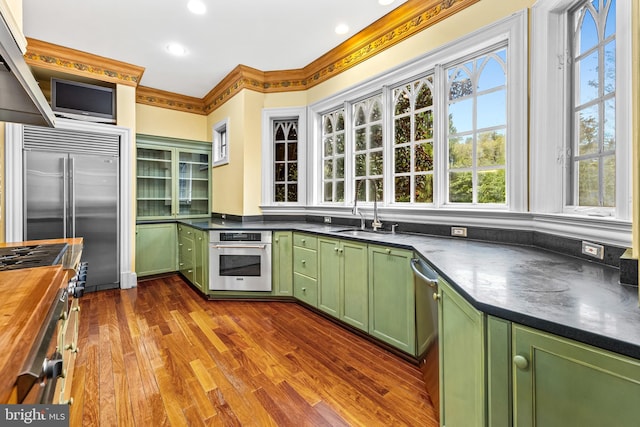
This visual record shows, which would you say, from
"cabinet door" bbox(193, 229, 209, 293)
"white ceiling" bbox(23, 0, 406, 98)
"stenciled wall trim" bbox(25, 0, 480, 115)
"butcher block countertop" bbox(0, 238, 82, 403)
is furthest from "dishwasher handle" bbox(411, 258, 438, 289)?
"cabinet door" bbox(193, 229, 209, 293)

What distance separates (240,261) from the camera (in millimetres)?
3475

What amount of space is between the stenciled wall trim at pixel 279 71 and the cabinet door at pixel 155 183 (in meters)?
0.83

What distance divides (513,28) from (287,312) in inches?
122

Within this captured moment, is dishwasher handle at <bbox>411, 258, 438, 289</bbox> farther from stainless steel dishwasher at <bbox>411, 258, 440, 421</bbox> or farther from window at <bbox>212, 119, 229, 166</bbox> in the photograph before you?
window at <bbox>212, 119, 229, 166</bbox>

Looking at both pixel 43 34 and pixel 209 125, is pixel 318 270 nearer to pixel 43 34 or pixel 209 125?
pixel 209 125

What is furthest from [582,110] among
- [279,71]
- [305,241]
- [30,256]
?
[279,71]

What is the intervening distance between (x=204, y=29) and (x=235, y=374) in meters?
3.23

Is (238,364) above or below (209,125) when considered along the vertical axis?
below

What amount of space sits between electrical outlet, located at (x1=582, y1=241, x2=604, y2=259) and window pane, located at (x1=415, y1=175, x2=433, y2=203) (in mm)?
1257

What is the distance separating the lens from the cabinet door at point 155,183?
4.63m

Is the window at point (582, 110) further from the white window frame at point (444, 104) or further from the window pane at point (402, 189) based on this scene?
the window pane at point (402, 189)

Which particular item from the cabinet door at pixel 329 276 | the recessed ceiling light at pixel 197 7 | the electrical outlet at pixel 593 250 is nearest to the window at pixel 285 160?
the cabinet door at pixel 329 276

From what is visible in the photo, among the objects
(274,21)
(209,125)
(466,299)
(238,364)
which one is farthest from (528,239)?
(209,125)

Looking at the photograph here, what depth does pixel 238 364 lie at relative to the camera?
214 centimetres
